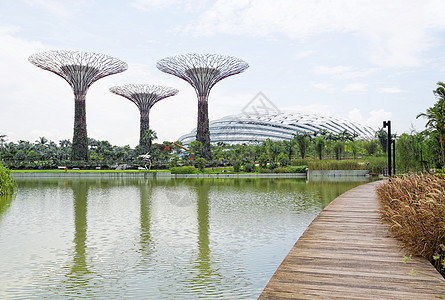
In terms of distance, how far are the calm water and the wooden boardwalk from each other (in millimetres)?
791

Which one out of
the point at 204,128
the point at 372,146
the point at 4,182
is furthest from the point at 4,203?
the point at 372,146

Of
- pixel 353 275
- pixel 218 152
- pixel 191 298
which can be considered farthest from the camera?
pixel 218 152

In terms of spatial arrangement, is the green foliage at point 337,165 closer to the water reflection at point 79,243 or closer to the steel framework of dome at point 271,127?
the water reflection at point 79,243

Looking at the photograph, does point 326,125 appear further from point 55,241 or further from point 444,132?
point 55,241

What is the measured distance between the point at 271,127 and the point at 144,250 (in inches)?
3827

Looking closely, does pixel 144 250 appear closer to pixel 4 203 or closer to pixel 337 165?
pixel 4 203

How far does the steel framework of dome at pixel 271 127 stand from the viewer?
10100cm

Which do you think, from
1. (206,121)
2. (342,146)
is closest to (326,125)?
(342,146)

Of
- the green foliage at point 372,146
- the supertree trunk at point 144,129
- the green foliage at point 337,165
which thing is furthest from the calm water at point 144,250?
the green foliage at point 372,146

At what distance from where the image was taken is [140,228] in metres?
10.8

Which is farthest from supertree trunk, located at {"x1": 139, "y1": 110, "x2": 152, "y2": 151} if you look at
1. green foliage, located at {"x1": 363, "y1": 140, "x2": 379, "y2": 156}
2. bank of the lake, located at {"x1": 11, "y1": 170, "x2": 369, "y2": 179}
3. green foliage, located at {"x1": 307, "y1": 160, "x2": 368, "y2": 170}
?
green foliage, located at {"x1": 363, "y1": 140, "x2": 379, "y2": 156}

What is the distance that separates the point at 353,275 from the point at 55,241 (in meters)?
7.07

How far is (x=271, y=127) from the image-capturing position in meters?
104

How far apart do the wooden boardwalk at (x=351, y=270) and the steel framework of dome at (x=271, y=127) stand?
8920 cm
